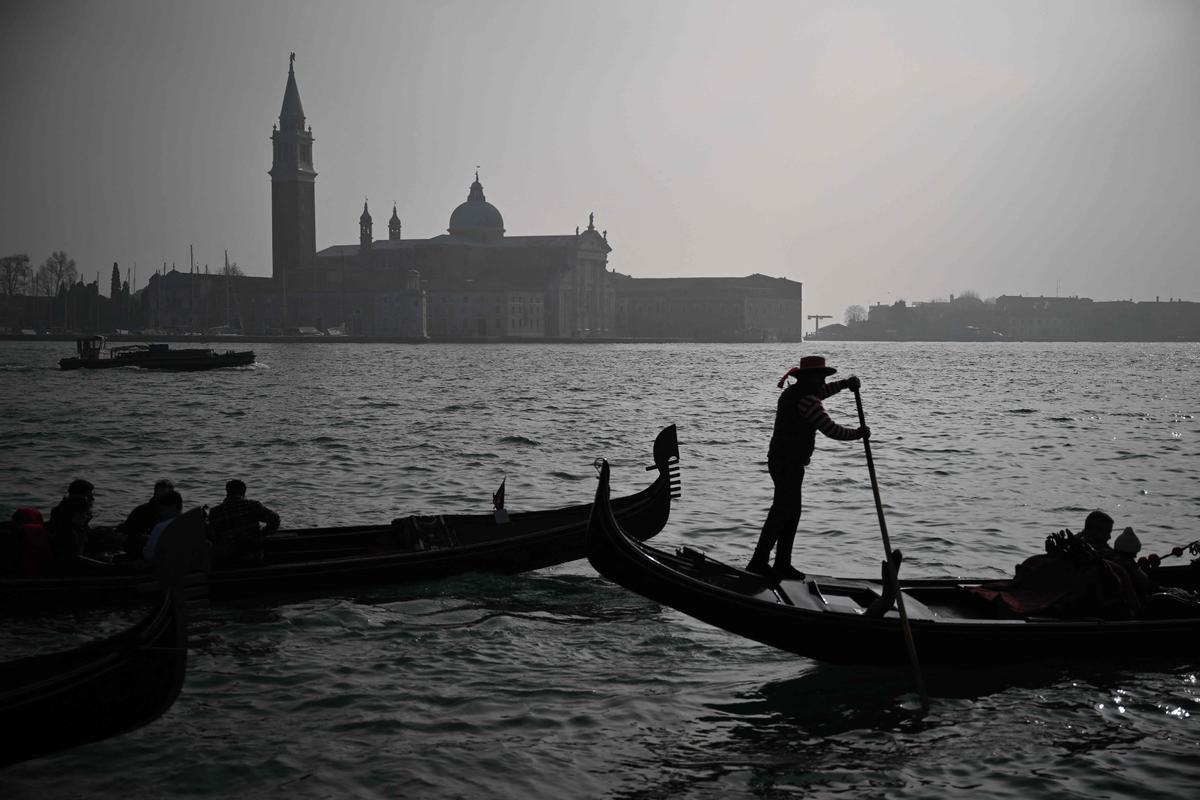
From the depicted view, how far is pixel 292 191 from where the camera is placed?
89.4 meters

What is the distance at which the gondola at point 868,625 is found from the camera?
6105 millimetres

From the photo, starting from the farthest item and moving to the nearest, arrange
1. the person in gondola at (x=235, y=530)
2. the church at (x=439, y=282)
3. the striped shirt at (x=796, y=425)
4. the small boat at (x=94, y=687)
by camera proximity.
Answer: the church at (x=439, y=282), the person in gondola at (x=235, y=530), the striped shirt at (x=796, y=425), the small boat at (x=94, y=687)

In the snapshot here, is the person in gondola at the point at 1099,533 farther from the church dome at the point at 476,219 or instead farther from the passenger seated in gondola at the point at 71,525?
the church dome at the point at 476,219

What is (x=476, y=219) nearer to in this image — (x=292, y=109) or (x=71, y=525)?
(x=292, y=109)

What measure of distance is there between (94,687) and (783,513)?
150 inches

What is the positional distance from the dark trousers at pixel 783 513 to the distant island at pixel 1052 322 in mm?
162198

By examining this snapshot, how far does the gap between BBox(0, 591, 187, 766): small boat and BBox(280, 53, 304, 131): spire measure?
88.2 meters

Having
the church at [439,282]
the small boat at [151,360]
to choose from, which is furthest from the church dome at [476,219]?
the small boat at [151,360]

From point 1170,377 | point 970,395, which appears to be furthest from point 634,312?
point 970,395

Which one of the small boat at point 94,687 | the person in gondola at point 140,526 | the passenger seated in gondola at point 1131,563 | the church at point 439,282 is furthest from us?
the church at point 439,282

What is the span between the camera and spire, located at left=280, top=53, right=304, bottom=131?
289 feet

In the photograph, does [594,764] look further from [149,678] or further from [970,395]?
[970,395]

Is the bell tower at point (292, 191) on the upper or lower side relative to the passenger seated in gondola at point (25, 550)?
upper

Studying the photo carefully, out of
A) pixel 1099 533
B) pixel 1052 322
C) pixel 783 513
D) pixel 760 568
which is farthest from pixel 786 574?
pixel 1052 322
